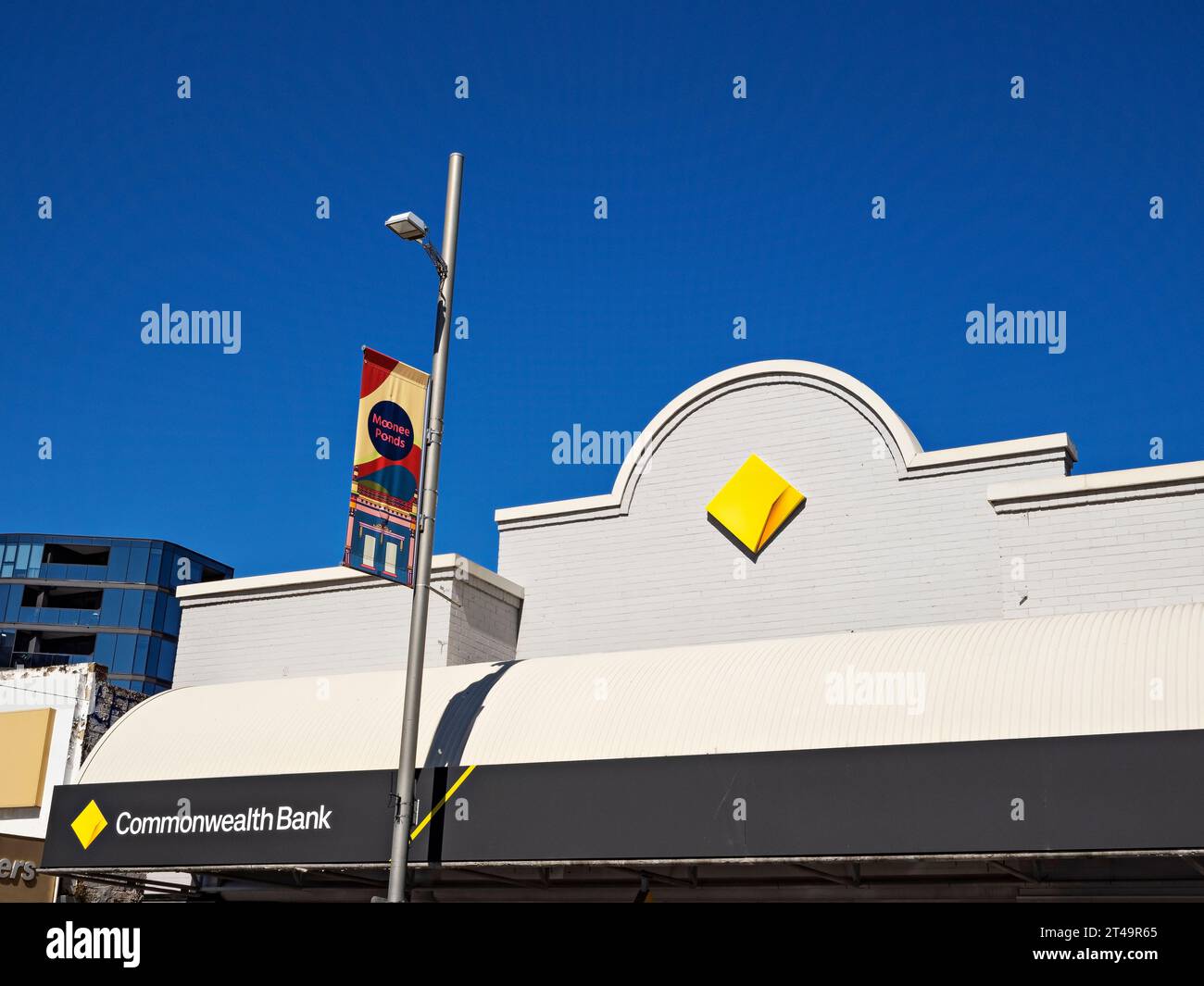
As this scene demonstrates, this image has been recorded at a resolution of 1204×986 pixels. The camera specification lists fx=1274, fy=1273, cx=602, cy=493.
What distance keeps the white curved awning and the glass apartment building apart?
71.6m

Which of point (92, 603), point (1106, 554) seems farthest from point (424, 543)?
point (92, 603)

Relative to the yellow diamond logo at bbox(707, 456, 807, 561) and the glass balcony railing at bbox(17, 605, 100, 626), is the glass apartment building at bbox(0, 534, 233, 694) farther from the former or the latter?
the yellow diamond logo at bbox(707, 456, 807, 561)

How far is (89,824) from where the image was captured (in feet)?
61.8

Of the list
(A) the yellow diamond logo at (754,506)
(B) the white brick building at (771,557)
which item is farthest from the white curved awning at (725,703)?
(A) the yellow diamond logo at (754,506)

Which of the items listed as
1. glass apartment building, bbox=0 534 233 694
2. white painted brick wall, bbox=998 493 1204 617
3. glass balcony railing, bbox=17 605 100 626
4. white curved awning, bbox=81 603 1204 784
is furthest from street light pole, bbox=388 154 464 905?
glass balcony railing, bbox=17 605 100 626

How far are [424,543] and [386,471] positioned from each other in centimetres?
109

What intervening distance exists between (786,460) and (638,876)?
23.3 ft

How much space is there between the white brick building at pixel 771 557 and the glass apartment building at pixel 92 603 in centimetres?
6773

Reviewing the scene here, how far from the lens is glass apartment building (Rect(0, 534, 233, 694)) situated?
87562mm

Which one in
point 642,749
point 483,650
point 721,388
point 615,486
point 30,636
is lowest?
point 642,749

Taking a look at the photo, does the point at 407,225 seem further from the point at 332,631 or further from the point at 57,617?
the point at 57,617
